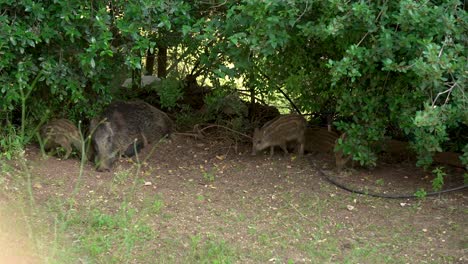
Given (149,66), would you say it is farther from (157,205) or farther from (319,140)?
(157,205)

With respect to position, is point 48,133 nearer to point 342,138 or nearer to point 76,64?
point 76,64

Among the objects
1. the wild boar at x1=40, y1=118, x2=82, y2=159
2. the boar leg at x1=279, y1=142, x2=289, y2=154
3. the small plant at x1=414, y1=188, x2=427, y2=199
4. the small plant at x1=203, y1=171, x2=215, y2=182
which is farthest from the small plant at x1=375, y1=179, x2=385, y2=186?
the wild boar at x1=40, y1=118, x2=82, y2=159

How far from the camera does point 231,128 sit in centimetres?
776

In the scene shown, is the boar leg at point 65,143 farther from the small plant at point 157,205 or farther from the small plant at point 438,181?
the small plant at point 438,181

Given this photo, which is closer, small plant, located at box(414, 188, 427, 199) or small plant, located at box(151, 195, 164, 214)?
small plant, located at box(151, 195, 164, 214)

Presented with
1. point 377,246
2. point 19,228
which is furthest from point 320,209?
point 19,228

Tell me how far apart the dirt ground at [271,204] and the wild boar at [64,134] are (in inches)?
6.8

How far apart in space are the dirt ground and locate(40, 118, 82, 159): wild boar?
0.17 m

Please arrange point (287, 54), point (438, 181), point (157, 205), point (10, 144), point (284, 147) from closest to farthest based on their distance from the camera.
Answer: point (157, 205)
point (438, 181)
point (10, 144)
point (287, 54)
point (284, 147)

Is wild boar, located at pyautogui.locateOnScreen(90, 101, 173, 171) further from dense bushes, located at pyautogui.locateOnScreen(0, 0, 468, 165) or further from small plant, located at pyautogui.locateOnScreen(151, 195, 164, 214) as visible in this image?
small plant, located at pyautogui.locateOnScreen(151, 195, 164, 214)

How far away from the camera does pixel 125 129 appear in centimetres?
745

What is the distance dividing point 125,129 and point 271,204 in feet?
6.87

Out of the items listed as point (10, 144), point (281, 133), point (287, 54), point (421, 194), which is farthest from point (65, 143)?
point (421, 194)

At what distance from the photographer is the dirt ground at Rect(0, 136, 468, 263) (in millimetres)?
5238
